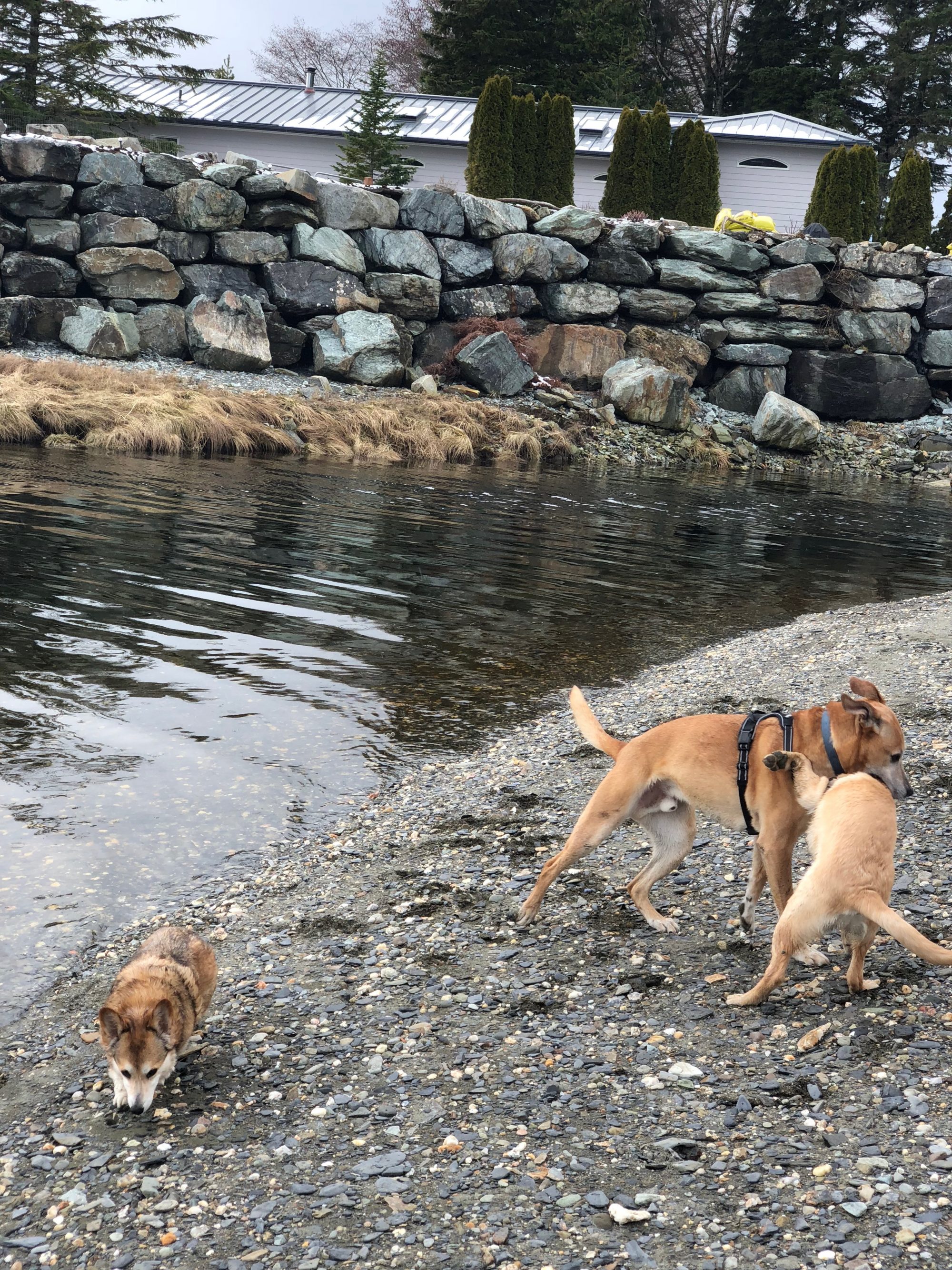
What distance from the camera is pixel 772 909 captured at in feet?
16.6

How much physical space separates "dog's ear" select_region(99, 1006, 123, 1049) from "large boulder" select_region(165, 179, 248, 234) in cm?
2670

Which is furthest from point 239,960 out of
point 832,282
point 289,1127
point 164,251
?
point 832,282

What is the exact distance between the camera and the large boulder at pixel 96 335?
83.1 ft

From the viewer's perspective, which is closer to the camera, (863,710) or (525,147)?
(863,710)

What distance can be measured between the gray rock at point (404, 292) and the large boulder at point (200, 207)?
13.0ft

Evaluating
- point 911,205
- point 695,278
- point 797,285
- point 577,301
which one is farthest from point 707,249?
point 911,205

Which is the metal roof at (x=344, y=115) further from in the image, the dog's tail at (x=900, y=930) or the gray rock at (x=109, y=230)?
the dog's tail at (x=900, y=930)

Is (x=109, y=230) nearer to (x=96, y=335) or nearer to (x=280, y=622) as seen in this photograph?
(x=96, y=335)

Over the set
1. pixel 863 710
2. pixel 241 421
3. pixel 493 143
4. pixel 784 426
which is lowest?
pixel 241 421

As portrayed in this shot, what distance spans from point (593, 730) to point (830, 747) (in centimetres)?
111

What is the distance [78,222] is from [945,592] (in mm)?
22477

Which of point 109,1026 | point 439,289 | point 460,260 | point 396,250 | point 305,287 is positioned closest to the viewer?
point 109,1026

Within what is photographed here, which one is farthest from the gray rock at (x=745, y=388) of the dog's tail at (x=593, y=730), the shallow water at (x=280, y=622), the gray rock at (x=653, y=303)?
the dog's tail at (x=593, y=730)

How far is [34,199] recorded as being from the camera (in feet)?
85.1
